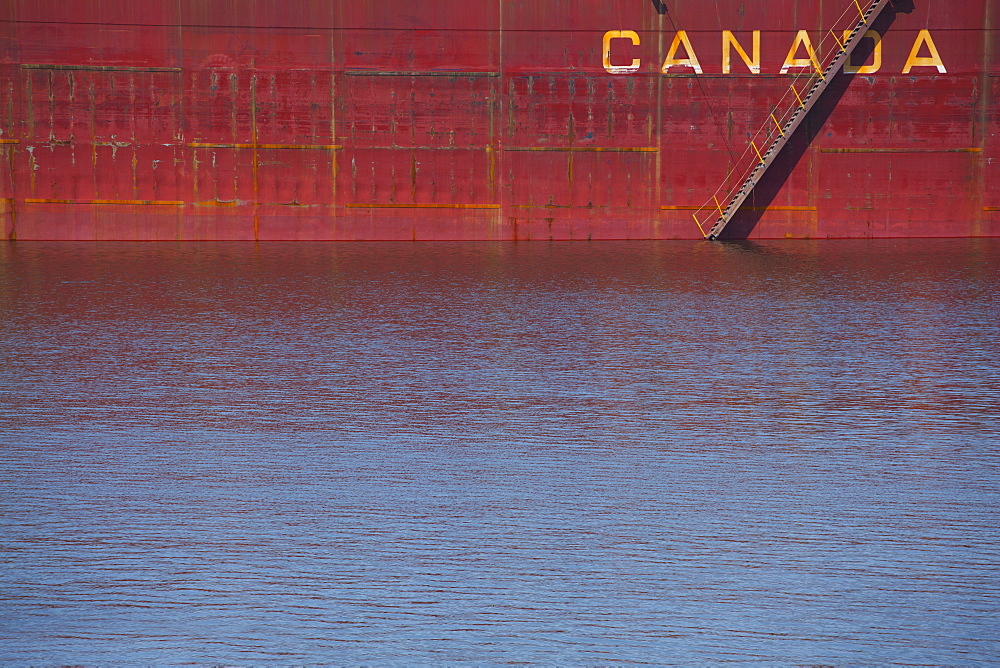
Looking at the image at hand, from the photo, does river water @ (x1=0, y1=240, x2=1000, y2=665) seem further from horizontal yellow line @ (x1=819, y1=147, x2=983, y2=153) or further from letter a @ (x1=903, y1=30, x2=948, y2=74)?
letter a @ (x1=903, y1=30, x2=948, y2=74)

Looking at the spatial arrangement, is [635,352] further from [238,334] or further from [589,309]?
[238,334]

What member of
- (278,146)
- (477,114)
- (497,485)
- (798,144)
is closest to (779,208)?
(798,144)

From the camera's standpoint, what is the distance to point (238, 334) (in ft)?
32.7

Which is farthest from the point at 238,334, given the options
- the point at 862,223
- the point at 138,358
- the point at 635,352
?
the point at 862,223

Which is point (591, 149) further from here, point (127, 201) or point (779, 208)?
point (127, 201)

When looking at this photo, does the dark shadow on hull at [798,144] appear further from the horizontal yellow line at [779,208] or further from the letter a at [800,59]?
the letter a at [800,59]

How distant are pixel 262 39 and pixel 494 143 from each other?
4.58 metres

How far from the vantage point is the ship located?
1967cm

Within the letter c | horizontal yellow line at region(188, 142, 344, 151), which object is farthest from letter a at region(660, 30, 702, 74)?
horizontal yellow line at region(188, 142, 344, 151)

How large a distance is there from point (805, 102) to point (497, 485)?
16300 mm

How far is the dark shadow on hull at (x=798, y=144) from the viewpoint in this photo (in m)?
20.2

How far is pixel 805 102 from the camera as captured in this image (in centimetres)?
1994

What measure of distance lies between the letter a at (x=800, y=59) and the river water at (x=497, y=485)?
974cm

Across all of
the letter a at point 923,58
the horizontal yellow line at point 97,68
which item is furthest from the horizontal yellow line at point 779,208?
the horizontal yellow line at point 97,68
